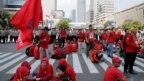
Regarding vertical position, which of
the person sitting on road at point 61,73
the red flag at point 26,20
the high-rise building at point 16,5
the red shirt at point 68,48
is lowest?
the red shirt at point 68,48

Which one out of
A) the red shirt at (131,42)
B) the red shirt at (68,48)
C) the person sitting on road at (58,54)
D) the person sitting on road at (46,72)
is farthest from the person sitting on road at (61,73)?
the red shirt at (68,48)

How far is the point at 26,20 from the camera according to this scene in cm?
953

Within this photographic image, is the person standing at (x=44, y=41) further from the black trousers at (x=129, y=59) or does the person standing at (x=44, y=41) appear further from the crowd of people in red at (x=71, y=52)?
the black trousers at (x=129, y=59)

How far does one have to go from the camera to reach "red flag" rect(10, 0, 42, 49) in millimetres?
9453

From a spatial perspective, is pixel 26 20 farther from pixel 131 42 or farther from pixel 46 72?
pixel 131 42

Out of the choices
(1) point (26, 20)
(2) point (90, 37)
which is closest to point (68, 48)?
(2) point (90, 37)

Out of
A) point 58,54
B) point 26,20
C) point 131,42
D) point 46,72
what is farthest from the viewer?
point 58,54

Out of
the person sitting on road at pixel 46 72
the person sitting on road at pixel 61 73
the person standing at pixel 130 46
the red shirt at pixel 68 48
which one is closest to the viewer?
the person sitting on road at pixel 61 73

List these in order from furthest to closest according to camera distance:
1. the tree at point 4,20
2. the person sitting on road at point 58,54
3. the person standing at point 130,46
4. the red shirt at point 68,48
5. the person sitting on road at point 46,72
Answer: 1. the tree at point 4,20
2. the red shirt at point 68,48
3. the person sitting on road at point 58,54
4. the person standing at point 130,46
5. the person sitting on road at point 46,72

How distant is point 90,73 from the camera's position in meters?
14.4

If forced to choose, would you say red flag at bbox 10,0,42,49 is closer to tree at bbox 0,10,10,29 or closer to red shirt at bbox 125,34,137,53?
red shirt at bbox 125,34,137,53

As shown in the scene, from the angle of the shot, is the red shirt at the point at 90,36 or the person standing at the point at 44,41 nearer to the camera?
the person standing at the point at 44,41

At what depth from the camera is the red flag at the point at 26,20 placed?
9.45 m

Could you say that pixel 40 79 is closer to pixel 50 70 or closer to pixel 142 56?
pixel 50 70
